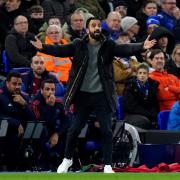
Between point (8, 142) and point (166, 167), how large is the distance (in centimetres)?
288

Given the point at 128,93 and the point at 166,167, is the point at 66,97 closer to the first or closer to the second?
the point at 166,167

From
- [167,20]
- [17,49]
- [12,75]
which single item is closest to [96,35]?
[12,75]

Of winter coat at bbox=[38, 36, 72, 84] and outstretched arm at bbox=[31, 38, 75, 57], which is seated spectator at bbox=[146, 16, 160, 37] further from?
outstretched arm at bbox=[31, 38, 75, 57]

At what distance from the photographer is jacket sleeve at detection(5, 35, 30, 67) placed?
19859mm

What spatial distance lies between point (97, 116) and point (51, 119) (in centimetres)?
232

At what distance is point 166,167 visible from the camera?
53.6ft

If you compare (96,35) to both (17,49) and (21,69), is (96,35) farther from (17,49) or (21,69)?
(17,49)

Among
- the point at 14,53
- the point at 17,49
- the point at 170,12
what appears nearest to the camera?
the point at 14,53

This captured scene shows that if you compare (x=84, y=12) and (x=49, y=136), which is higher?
(x=84, y=12)

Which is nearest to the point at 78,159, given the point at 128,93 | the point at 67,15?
the point at 128,93

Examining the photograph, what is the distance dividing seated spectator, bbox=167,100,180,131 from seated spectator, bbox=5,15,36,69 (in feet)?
9.76

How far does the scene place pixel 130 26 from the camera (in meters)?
22.7
